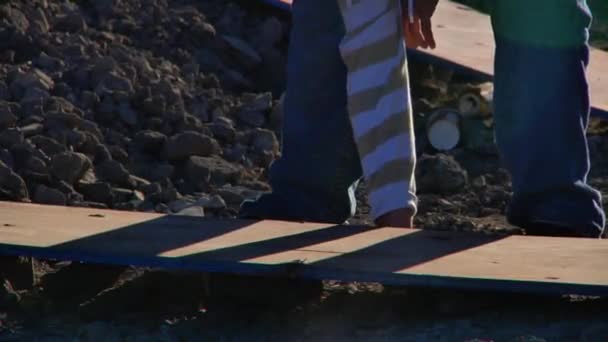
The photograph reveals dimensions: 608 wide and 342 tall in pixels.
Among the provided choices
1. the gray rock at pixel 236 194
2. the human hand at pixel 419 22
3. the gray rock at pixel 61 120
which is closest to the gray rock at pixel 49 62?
the gray rock at pixel 61 120

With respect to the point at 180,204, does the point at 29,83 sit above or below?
above

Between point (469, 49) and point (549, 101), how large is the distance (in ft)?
9.28

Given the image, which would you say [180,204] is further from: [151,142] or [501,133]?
[501,133]

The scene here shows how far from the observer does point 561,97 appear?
172 inches

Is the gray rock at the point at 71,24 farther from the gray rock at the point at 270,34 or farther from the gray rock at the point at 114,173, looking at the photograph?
the gray rock at the point at 114,173

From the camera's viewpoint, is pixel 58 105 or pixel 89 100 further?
→ pixel 89 100

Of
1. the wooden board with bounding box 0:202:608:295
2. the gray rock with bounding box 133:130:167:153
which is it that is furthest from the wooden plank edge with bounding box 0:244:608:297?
the gray rock with bounding box 133:130:167:153

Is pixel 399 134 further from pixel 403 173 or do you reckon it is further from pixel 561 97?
pixel 561 97

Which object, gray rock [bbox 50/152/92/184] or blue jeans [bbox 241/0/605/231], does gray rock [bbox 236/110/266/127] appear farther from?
blue jeans [bbox 241/0/605/231]

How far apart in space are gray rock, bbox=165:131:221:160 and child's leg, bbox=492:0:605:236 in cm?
166

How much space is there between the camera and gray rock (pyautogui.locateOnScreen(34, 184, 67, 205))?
5172mm

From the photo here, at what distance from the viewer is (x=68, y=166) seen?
5.35 metres

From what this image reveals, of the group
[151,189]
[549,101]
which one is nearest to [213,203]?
[151,189]

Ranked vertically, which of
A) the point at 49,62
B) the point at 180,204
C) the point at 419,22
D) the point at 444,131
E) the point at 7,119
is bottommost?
the point at 180,204
